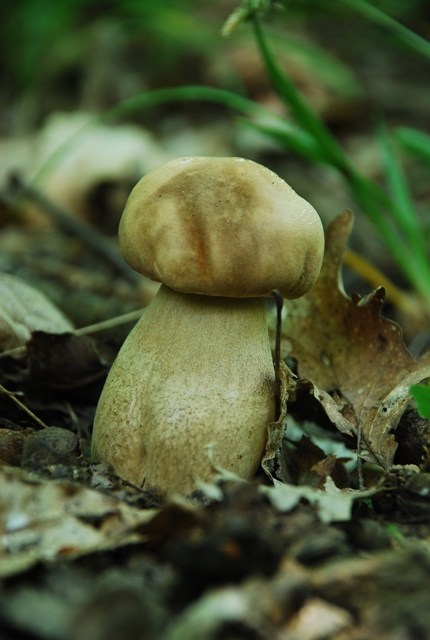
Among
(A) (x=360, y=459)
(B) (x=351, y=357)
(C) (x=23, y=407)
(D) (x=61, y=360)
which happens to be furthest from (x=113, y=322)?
(A) (x=360, y=459)

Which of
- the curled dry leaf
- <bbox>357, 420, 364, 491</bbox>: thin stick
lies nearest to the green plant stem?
the curled dry leaf

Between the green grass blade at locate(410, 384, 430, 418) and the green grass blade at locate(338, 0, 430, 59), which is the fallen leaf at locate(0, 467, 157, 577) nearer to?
the green grass blade at locate(410, 384, 430, 418)

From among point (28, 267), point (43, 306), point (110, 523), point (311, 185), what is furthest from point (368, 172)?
point (110, 523)

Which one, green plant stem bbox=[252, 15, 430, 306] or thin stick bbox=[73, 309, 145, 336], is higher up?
green plant stem bbox=[252, 15, 430, 306]

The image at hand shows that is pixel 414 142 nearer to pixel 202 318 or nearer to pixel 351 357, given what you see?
pixel 351 357

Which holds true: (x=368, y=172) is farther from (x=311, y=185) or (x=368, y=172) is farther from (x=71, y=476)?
(x=71, y=476)

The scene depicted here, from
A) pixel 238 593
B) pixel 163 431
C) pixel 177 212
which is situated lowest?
pixel 163 431
